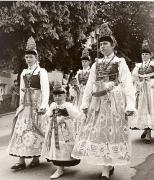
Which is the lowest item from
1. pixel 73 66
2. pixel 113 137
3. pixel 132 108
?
pixel 113 137

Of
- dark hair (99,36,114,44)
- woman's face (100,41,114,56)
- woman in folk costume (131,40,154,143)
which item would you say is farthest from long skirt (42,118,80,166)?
woman in folk costume (131,40,154,143)

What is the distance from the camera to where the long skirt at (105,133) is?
5.82m

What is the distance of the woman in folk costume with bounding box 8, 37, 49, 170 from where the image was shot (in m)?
6.57

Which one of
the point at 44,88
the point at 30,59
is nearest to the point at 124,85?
the point at 44,88

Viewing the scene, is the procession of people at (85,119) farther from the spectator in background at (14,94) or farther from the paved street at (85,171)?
the spectator in background at (14,94)

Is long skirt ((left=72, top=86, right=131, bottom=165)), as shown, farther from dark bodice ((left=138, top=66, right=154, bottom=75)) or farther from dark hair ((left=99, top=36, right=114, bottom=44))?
dark bodice ((left=138, top=66, right=154, bottom=75))

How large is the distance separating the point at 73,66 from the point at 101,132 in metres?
17.6

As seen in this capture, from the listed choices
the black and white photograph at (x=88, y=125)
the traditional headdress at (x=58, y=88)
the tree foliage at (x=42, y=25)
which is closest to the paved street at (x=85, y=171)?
the black and white photograph at (x=88, y=125)

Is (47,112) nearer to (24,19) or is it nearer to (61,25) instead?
(24,19)

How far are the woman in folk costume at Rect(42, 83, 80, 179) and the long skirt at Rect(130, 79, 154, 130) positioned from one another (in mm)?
3036

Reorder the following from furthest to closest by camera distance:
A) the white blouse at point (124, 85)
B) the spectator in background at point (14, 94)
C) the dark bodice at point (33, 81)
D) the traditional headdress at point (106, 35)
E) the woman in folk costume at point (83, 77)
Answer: the spectator in background at point (14, 94) < the woman in folk costume at point (83, 77) < the dark bodice at point (33, 81) < the traditional headdress at point (106, 35) < the white blouse at point (124, 85)

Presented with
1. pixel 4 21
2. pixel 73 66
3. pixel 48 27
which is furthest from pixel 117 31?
pixel 4 21

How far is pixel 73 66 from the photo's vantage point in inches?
923

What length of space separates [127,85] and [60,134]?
3.65 feet
